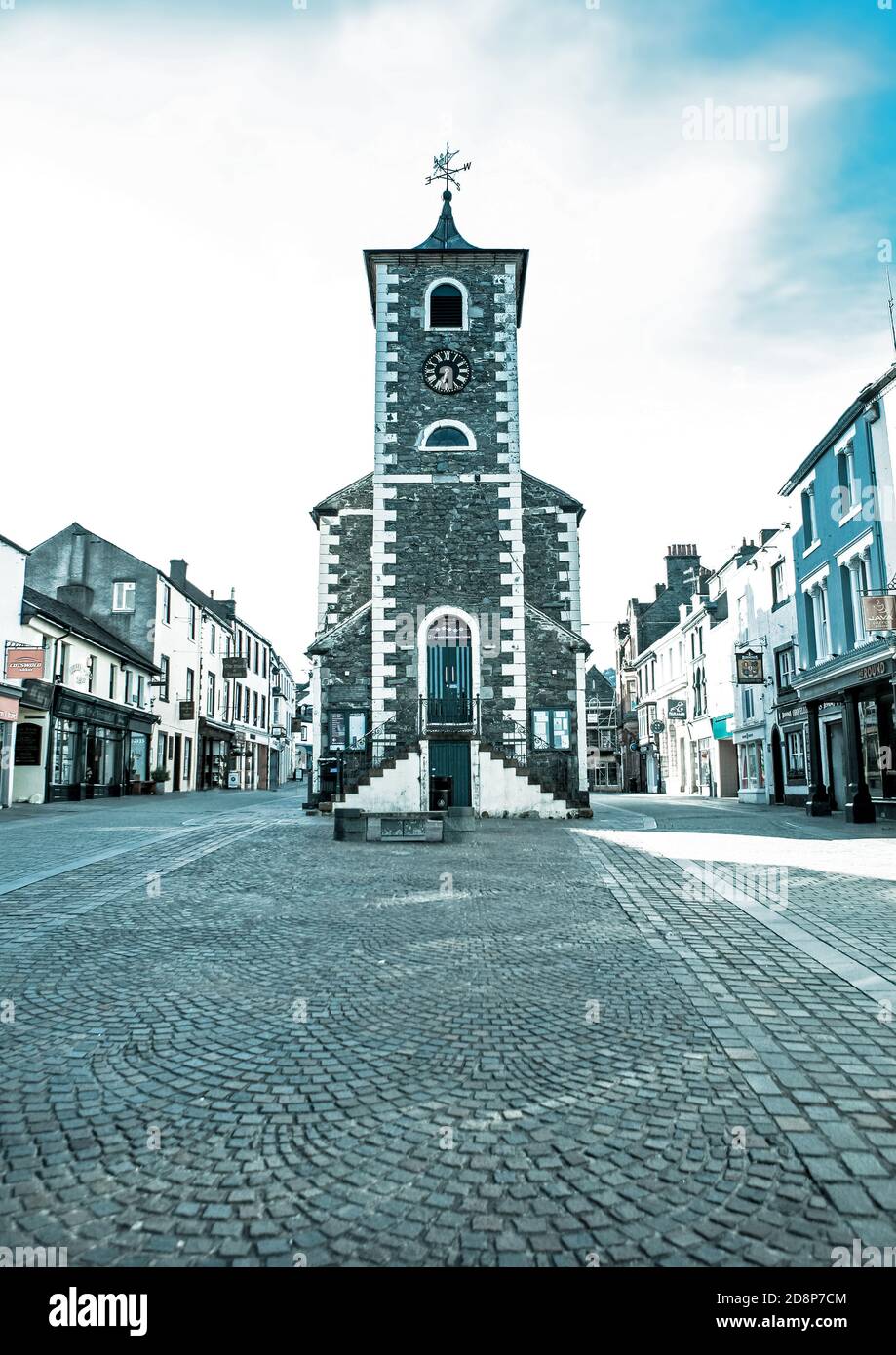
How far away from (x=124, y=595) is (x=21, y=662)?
13836mm

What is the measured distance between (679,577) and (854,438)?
33270 mm

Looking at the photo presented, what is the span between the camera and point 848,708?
21.2 m

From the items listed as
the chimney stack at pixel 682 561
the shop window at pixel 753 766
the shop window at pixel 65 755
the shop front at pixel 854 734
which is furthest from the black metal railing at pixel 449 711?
the chimney stack at pixel 682 561

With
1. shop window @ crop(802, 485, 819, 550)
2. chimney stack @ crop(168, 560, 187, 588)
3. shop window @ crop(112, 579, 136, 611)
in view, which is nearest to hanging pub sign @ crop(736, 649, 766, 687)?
shop window @ crop(802, 485, 819, 550)

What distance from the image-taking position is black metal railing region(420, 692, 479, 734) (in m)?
21.6

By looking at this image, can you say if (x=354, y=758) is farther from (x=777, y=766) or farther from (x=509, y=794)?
(x=777, y=766)

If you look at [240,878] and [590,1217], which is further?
[240,878]

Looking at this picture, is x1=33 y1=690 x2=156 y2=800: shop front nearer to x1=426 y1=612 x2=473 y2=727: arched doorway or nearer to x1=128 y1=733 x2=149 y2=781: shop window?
x1=128 y1=733 x2=149 y2=781: shop window

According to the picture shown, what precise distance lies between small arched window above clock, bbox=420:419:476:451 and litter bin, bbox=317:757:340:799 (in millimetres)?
8953

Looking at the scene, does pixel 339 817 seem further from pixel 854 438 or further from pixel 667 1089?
pixel 854 438

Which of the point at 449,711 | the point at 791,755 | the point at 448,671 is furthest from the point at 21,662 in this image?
the point at 791,755

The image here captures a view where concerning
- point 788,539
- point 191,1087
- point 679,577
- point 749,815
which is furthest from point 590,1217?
point 679,577

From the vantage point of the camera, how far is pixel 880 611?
17.7 meters

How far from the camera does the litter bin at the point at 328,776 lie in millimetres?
22266
